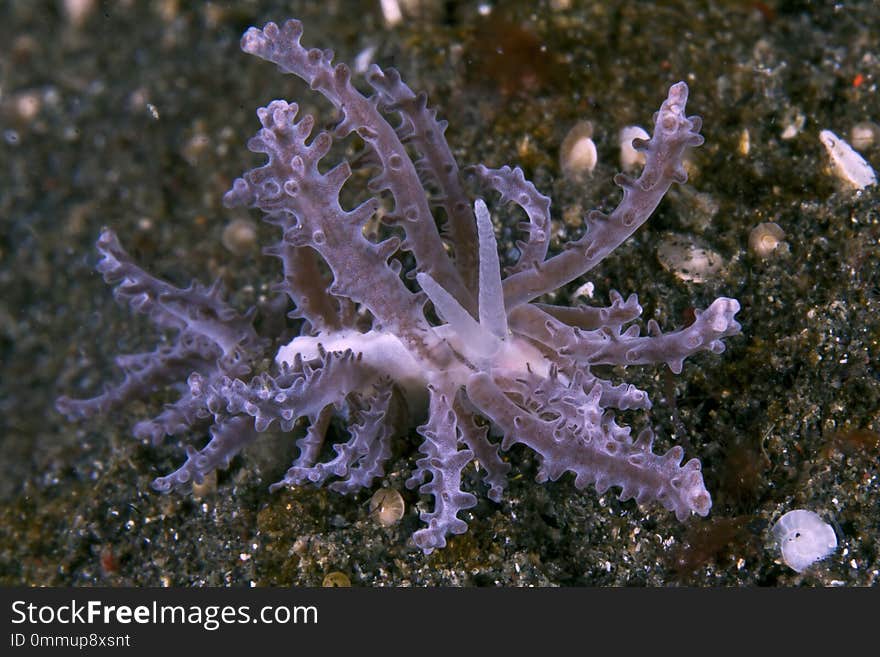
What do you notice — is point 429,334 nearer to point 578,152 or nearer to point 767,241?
point 578,152

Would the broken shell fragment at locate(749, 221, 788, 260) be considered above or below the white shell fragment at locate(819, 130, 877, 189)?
below

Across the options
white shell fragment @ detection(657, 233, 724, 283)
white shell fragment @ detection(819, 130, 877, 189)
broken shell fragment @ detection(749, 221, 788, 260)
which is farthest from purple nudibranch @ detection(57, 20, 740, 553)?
white shell fragment @ detection(819, 130, 877, 189)

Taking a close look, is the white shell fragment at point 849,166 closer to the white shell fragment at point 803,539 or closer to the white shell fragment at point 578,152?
the white shell fragment at point 578,152

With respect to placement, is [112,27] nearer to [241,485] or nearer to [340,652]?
[241,485]

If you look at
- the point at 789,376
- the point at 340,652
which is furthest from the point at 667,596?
the point at 340,652

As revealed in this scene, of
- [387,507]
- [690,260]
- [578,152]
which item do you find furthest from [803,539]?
[578,152]

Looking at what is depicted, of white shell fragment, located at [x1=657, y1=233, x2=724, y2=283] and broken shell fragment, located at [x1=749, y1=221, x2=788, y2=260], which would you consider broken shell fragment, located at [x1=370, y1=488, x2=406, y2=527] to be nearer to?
white shell fragment, located at [x1=657, y1=233, x2=724, y2=283]

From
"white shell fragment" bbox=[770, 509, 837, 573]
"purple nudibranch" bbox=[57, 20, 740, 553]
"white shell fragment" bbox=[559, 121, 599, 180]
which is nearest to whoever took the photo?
"purple nudibranch" bbox=[57, 20, 740, 553]
